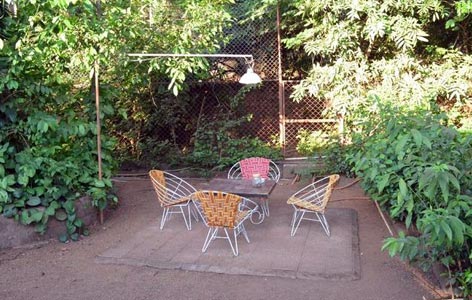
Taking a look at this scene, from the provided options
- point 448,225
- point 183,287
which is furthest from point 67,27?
point 448,225

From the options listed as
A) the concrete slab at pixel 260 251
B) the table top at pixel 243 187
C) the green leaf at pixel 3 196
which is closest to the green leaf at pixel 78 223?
the concrete slab at pixel 260 251

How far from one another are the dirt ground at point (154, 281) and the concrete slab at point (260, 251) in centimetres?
9

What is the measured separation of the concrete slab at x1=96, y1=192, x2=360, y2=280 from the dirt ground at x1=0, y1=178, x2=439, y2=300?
0.09 meters

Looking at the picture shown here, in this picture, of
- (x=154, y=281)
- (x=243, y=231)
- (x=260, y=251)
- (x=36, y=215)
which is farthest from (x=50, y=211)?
(x=260, y=251)

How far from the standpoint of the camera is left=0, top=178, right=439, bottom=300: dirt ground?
3.57m

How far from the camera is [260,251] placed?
14.4 feet

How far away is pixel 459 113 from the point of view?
7777mm

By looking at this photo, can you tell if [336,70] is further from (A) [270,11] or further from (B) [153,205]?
(B) [153,205]

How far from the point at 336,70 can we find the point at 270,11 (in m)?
1.56

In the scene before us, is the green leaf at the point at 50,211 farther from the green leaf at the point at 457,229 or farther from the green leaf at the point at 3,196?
the green leaf at the point at 457,229

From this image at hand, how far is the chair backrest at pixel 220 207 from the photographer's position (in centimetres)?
409

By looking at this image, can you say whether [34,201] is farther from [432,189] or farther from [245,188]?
[432,189]

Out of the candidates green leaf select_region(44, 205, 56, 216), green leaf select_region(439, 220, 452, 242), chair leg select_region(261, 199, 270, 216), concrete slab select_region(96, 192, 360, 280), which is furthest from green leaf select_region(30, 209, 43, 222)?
green leaf select_region(439, 220, 452, 242)

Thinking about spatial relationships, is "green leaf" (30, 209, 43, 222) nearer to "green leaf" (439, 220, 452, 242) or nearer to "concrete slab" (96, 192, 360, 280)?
"concrete slab" (96, 192, 360, 280)
